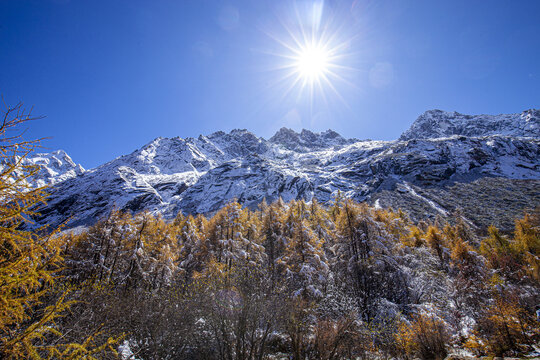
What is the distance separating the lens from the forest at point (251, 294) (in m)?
4.88

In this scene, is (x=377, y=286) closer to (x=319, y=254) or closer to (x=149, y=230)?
(x=319, y=254)

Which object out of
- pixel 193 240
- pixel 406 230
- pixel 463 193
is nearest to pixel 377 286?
pixel 406 230

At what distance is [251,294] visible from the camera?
10727mm

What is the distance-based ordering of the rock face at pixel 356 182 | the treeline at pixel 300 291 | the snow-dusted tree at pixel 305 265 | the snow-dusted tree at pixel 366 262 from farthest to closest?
the rock face at pixel 356 182
the snow-dusted tree at pixel 366 262
the snow-dusted tree at pixel 305 265
the treeline at pixel 300 291

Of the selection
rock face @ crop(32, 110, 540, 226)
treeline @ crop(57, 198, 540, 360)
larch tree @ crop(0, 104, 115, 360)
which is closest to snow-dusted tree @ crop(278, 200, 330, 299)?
treeline @ crop(57, 198, 540, 360)

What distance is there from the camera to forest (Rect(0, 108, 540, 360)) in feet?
16.0

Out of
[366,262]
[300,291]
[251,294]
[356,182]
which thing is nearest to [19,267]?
[251,294]

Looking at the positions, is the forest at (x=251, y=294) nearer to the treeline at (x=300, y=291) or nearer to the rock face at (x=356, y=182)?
the treeline at (x=300, y=291)

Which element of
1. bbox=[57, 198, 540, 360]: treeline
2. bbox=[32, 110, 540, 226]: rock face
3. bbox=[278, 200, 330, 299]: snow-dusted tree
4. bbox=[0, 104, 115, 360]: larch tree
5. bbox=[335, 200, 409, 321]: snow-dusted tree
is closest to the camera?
bbox=[0, 104, 115, 360]: larch tree

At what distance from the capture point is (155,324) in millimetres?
10750

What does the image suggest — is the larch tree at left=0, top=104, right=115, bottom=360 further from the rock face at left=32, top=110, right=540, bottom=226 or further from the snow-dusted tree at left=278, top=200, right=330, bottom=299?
the rock face at left=32, top=110, right=540, bottom=226

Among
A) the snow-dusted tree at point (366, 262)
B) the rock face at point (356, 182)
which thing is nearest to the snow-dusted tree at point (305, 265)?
the snow-dusted tree at point (366, 262)

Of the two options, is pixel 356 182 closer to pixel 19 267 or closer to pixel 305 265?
pixel 305 265

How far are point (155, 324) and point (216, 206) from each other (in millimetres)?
140007
